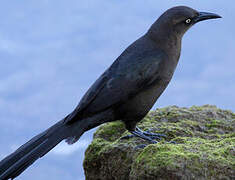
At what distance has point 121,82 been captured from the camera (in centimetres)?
568

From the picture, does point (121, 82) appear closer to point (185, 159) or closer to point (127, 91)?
point (127, 91)

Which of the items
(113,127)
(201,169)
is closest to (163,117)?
(113,127)

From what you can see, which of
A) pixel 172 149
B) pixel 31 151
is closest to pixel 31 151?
pixel 31 151

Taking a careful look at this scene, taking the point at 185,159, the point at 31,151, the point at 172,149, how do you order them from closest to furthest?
the point at 185,159 → the point at 172,149 → the point at 31,151

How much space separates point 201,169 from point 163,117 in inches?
88.2

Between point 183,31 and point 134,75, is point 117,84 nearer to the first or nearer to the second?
point 134,75

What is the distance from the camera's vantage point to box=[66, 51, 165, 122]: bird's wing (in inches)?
221

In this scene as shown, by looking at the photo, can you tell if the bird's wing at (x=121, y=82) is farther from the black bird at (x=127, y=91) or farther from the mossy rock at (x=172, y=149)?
the mossy rock at (x=172, y=149)

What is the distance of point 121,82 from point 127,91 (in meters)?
0.15

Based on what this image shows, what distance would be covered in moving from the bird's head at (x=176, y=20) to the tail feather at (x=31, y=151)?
2.05 metres

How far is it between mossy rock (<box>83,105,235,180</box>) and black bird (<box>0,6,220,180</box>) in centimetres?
42

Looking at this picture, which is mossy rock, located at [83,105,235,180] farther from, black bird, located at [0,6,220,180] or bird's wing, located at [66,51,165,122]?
bird's wing, located at [66,51,165,122]

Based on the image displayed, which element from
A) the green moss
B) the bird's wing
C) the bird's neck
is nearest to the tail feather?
the bird's wing

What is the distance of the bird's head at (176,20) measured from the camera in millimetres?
6129
